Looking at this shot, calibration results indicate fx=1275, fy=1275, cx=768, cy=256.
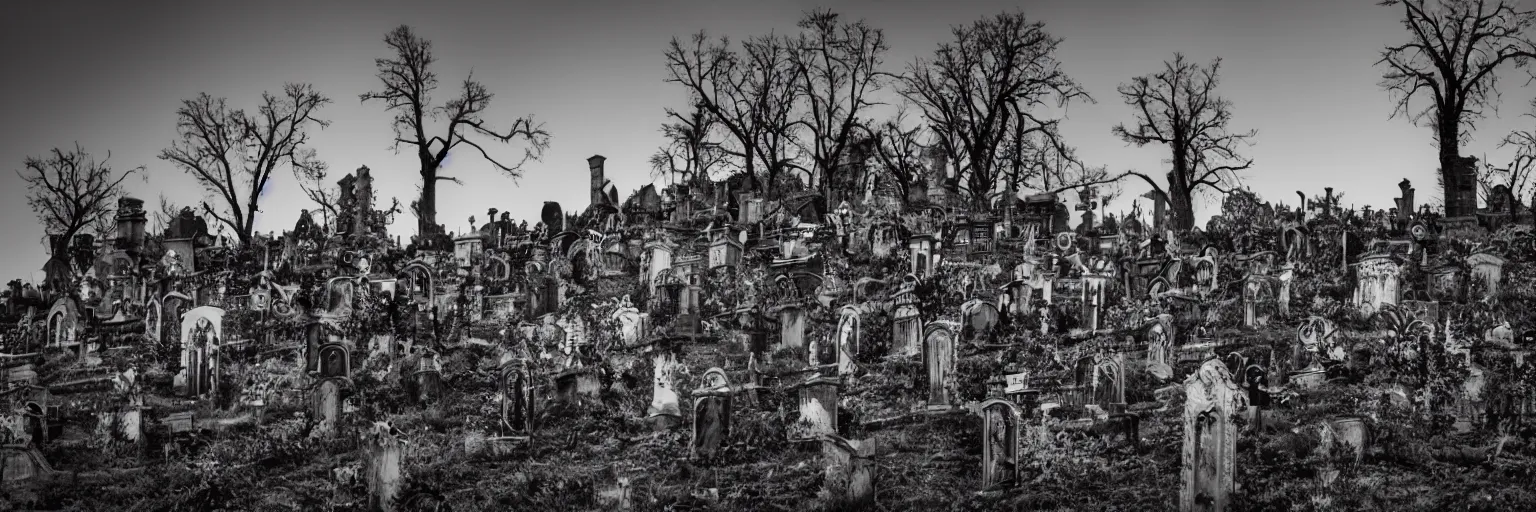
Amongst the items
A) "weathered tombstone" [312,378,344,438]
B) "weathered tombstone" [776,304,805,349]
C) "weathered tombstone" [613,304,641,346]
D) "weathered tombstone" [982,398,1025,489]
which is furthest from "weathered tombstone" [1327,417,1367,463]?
"weathered tombstone" [312,378,344,438]

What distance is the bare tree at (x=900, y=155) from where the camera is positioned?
12.8 meters

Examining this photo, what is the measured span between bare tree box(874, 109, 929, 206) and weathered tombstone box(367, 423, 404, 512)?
5535 millimetres

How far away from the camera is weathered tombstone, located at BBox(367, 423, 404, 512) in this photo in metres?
9.72

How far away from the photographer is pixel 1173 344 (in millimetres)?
9008

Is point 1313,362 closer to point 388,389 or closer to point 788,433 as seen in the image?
point 788,433

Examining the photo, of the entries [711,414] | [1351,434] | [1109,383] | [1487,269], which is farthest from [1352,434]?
[711,414]

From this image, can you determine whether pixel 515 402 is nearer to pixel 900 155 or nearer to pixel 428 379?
pixel 428 379

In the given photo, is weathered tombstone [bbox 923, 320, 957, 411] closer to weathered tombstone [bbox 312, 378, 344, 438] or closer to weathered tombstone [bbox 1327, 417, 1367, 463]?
weathered tombstone [bbox 1327, 417, 1367, 463]

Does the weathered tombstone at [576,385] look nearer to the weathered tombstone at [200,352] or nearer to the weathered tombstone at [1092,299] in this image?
the weathered tombstone at [200,352]

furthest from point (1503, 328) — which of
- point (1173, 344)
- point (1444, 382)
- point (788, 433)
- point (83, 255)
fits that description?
point (83, 255)

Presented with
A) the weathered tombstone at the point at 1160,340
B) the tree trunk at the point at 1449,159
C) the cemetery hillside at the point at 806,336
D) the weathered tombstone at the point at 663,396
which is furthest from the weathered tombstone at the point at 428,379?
the tree trunk at the point at 1449,159

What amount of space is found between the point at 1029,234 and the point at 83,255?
931cm

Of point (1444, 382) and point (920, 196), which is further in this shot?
point (920, 196)

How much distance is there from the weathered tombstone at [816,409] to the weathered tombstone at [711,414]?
0.54 m
